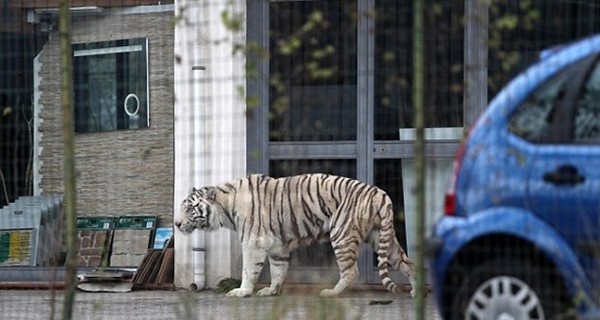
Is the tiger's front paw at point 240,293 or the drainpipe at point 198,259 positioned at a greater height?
the drainpipe at point 198,259

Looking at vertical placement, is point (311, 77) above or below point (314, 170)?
above

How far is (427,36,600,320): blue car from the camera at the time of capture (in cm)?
661

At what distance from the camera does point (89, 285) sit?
45.2ft

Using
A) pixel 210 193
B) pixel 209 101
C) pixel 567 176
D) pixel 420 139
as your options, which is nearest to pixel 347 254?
pixel 210 193

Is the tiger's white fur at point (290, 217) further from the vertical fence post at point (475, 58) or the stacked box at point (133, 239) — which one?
the vertical fence post at point (475, 58)

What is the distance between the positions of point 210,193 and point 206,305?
3.65ft

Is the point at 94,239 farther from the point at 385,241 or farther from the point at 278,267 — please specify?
the point at 385,241

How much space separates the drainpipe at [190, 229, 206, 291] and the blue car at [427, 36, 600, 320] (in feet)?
19.9

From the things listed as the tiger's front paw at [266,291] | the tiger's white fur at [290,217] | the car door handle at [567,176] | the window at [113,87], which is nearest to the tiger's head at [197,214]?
the tiger's white fur at [290,217]

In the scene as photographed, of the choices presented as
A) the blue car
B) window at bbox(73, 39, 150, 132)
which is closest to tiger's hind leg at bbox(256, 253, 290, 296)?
window at bbox(73, 39, 150, 132)

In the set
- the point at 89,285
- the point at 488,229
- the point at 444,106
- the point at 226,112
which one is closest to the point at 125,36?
the point at 89,285

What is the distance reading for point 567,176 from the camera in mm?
6680

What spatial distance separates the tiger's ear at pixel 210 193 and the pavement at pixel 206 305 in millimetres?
845

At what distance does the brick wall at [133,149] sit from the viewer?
42.3 feet
